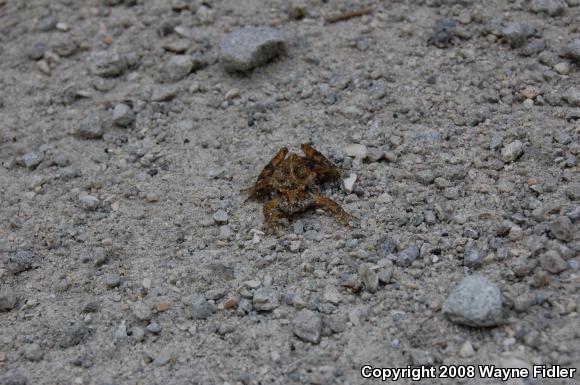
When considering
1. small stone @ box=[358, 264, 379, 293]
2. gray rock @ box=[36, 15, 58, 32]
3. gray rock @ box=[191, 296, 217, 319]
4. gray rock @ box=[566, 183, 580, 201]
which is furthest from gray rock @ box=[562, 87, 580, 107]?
gray rock @ box=[36, 15, 58, 32]

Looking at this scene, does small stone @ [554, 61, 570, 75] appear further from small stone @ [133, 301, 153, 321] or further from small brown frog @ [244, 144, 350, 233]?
small stone @ [133, 301, 153, 321]

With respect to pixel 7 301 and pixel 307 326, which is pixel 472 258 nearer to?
pixel 307 326

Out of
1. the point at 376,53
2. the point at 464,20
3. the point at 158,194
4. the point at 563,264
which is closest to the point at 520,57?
the point at 464,20

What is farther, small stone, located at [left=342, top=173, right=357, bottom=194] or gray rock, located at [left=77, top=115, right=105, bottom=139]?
gray rock, located at [left=77, top=115, right=105, bottom=139]

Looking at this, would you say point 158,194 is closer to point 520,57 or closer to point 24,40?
point 24,40

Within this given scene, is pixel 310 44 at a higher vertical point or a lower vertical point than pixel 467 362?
higher

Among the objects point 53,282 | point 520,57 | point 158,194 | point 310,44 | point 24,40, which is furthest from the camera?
point 24,40
